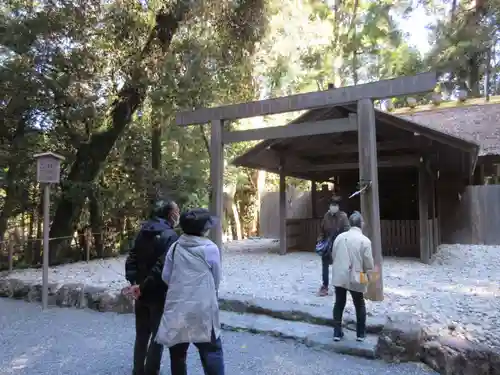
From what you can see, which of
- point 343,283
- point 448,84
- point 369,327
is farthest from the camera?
point 448,84

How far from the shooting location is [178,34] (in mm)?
10320

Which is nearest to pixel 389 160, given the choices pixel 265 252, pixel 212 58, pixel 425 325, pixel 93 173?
pixel 265 252

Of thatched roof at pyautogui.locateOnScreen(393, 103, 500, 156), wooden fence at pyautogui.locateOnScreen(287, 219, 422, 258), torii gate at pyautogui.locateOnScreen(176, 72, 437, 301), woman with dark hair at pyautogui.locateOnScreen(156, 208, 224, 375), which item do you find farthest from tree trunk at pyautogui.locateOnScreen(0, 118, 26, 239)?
thatched roof at pyautogui.locateOnScreen(393, 103, 500, 156)

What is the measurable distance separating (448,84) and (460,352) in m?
20.2

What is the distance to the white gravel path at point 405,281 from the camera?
4.77 m

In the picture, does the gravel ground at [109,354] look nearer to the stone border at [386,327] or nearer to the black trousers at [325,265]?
the stone border at [386,327]

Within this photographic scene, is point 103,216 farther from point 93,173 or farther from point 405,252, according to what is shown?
point 405,252

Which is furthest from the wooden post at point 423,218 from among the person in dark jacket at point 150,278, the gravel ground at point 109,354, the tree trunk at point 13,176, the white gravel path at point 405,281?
the tree trunk at point 13,176

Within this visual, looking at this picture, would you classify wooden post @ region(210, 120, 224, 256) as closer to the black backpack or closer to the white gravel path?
the white gravel path

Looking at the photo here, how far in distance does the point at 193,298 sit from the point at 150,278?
1.94ft

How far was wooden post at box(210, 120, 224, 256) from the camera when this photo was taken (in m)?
7.03

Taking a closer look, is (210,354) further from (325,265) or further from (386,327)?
(325,265)

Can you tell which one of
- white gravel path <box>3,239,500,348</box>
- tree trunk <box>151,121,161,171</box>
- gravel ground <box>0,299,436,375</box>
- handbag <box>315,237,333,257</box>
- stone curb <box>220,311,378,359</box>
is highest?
tree trunk <box>151,121,161,171</box>

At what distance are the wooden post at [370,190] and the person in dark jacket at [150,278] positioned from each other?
3382 mm
